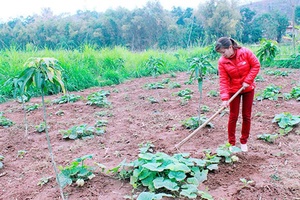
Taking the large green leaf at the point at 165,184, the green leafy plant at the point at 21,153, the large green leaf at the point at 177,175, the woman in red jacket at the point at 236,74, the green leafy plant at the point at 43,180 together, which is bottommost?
the green leafy plant at the point at 21,153

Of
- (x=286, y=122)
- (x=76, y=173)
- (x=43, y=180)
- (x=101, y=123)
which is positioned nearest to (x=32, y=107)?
(x=101, y=123)

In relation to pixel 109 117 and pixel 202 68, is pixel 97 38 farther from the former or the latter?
pixel 202 68

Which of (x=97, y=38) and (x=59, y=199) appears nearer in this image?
(x=59, y=199)

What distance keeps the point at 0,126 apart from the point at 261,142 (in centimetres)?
376

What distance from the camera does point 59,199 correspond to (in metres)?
2.12

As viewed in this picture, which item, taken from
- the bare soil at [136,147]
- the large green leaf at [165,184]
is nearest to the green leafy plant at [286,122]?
the bare soil at [136,147]

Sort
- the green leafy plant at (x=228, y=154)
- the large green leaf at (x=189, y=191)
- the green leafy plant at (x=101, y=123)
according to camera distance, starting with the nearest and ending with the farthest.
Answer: the large green leaf at (x=189, y=191)
the green leafy plant at (x=228, y=154)
the green leafy plant at (x=101, y=123)

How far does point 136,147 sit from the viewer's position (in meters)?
3.13

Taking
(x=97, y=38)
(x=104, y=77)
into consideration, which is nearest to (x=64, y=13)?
(x=97, y=38)

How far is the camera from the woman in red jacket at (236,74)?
2658mm

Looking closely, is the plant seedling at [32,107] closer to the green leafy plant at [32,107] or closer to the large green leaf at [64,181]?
the green leafy plant at [32,107]

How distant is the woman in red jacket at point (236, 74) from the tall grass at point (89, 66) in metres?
4.99

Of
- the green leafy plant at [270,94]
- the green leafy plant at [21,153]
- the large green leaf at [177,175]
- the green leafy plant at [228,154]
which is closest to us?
the large green leaf at [177,175]

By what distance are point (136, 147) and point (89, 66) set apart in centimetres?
598
